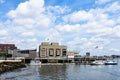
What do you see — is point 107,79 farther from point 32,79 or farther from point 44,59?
point 44,59

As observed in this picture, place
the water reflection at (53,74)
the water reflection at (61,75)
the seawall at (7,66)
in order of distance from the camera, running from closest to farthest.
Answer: the water reflection at (61,75)
the water reflection at (53,74)
the seawall at (7,66)

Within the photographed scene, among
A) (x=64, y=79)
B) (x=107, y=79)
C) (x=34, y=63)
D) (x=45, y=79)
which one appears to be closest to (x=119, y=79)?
(x=107, y=79)

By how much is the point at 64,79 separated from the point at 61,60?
127509mm

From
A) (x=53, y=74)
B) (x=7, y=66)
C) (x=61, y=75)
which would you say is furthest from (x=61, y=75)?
(x=7, y=66)

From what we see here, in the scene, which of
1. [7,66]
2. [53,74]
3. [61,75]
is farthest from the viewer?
[7,66]

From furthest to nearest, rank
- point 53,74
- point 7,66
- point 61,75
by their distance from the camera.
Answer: point 7,66 → point 53,74 → point 61,75

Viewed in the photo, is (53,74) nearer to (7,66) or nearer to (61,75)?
(61,75)

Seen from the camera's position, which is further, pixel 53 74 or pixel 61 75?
pixel 53 74

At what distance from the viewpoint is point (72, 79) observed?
70875 mm

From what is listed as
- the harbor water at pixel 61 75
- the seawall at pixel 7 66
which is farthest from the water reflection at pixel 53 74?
the seawall at pixel 7 66

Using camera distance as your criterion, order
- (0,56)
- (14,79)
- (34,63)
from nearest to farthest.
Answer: (14,79), (34,63), (0,56)

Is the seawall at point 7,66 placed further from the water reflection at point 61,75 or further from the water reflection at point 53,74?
the water reflection at point 53,74

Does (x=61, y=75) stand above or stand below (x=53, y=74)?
below

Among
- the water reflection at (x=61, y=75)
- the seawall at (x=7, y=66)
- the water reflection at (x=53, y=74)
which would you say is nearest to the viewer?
the water reflection at (x=61, y=75)
